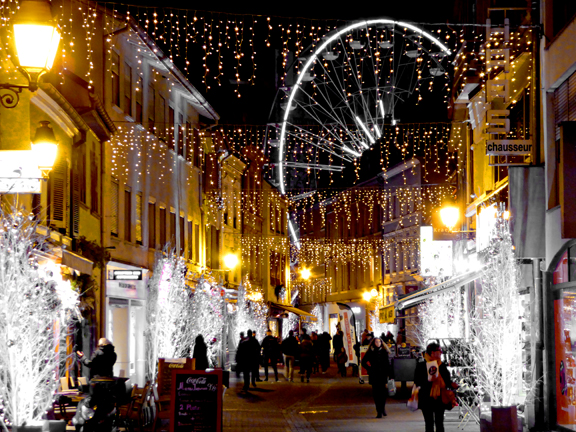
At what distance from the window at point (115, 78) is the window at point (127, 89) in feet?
2.87

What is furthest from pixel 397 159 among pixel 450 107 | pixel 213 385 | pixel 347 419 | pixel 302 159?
pixel 213 385

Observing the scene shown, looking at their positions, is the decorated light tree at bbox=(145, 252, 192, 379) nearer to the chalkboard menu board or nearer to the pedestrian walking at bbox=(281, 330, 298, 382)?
the pedestrian walking at bbox=(281, 330, 298, 382)

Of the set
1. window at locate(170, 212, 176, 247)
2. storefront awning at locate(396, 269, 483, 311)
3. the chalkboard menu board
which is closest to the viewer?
the chalkboard menu board

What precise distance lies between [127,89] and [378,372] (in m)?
12.6

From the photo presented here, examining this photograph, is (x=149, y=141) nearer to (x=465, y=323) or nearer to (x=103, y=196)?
(x=103, y=196)

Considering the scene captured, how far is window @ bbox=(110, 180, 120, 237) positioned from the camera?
25047 mm

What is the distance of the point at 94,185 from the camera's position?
22.8 meters

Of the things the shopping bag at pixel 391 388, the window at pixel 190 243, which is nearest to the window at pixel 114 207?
the shopping bag at pixel 391 388

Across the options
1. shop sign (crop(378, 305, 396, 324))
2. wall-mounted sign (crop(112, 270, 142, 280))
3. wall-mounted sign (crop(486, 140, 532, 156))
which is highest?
wall-mounted sign (crop(486, 140, 532, 156))

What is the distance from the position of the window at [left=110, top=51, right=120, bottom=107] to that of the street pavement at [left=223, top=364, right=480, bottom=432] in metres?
8.80

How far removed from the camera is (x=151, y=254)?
1174 inches

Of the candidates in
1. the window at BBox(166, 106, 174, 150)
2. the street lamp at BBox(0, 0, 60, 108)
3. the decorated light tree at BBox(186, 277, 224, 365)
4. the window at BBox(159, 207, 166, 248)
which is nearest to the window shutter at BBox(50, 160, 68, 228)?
the decorated light tree at BBox(186, 277, 224, 365)

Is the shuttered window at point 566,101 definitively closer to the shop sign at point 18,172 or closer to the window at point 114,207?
the shop sign at point 18,172

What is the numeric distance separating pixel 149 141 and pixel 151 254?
12.1 ft
